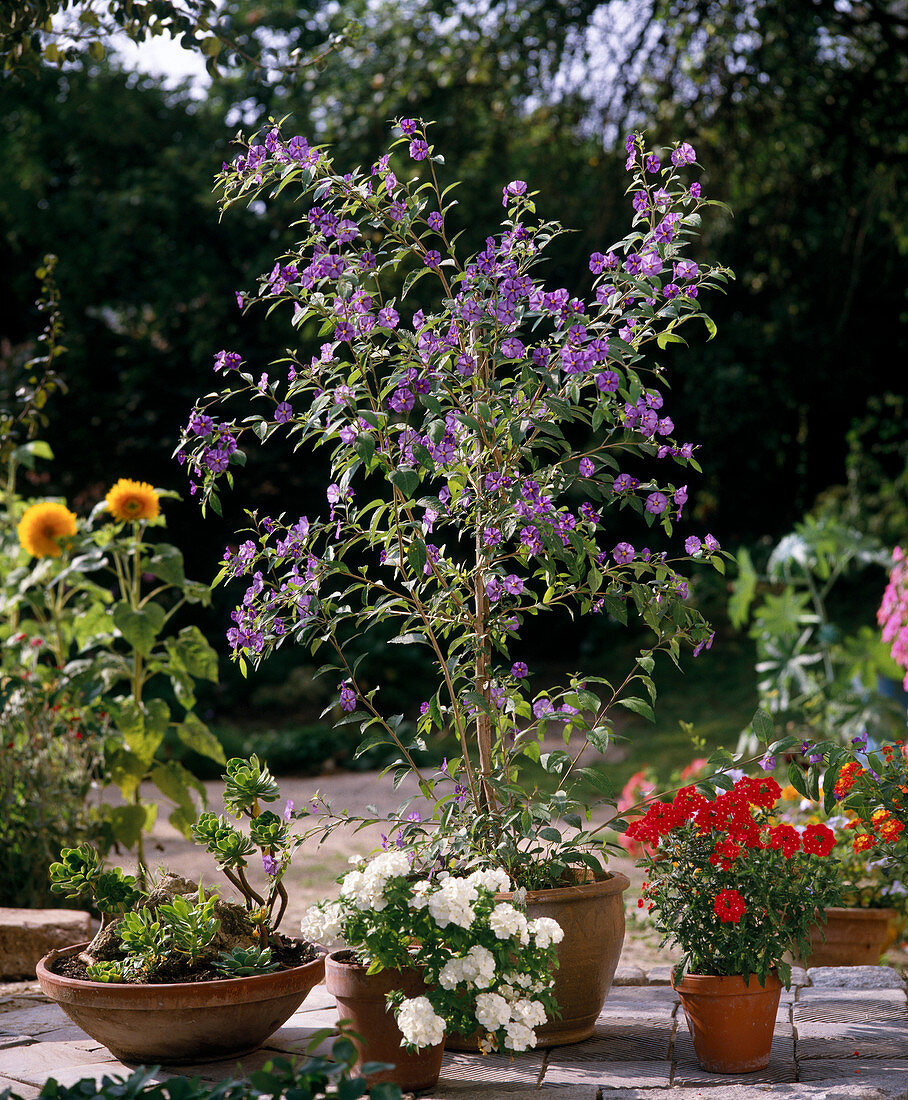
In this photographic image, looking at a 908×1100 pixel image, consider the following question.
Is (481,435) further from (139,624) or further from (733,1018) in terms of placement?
(139,624)

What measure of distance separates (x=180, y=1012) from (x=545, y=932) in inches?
29.5

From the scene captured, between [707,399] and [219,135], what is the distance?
4.31m

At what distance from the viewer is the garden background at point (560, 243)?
24.1 ft

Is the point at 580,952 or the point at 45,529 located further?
the point at 45,529

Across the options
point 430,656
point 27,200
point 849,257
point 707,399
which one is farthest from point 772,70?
point 27,200

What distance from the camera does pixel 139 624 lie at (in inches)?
152

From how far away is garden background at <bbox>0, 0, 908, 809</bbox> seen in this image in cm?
734

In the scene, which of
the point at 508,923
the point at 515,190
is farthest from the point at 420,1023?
the point at 515,190

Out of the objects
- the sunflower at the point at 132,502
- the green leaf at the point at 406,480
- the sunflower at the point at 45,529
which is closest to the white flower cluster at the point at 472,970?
the green leaf at the point at 406,480

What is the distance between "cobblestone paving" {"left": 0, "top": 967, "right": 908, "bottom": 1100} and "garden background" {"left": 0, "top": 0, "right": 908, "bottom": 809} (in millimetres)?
4205

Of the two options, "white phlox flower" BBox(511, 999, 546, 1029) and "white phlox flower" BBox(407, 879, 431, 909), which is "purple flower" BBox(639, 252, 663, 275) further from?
"white phlox flower" BBox(511, 999, 546, 1029)

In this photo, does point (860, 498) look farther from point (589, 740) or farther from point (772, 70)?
point (589, 740)

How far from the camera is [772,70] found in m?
7.20

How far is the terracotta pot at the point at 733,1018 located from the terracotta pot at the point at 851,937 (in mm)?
1121
